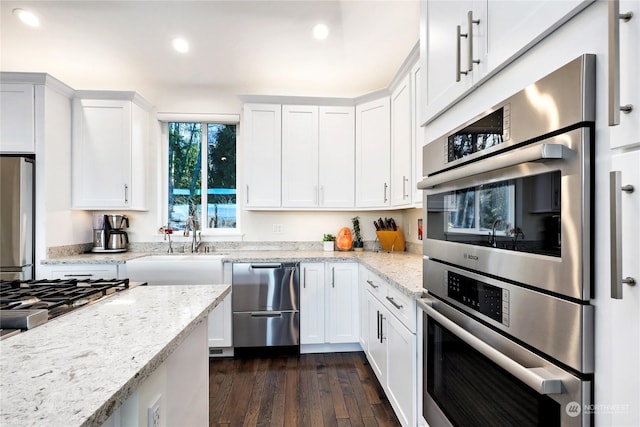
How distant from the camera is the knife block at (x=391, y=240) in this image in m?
3.24

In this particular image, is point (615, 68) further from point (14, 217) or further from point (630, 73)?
point (14, 217)

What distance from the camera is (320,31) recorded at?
99.9 inches

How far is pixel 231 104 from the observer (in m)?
3.54

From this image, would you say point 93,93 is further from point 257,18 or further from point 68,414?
point 68,414

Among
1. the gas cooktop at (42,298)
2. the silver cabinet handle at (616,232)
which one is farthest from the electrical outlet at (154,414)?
the silver cabinet handle at (616,232)

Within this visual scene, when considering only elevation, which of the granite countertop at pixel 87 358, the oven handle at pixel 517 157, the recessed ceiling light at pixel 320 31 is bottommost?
the granite countertop at pixel 87 358

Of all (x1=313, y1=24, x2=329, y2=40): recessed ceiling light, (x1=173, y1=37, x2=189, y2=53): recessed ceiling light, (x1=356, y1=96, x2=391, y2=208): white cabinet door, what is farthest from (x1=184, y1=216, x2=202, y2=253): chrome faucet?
(x1=313, y1=24, x2=329, y2=40): recessed ceiling light

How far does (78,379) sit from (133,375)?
9 cm

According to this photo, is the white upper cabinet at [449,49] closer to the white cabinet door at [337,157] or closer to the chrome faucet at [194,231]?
the white cabinet door at [337,157]

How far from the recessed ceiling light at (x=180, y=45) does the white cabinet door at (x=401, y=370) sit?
2.73 m

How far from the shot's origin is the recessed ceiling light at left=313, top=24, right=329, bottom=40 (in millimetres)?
2489

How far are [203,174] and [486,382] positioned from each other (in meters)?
3.33

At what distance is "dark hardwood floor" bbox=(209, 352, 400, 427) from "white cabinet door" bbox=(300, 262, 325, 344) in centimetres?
19

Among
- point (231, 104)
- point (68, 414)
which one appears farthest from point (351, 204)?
point (68, 414)
